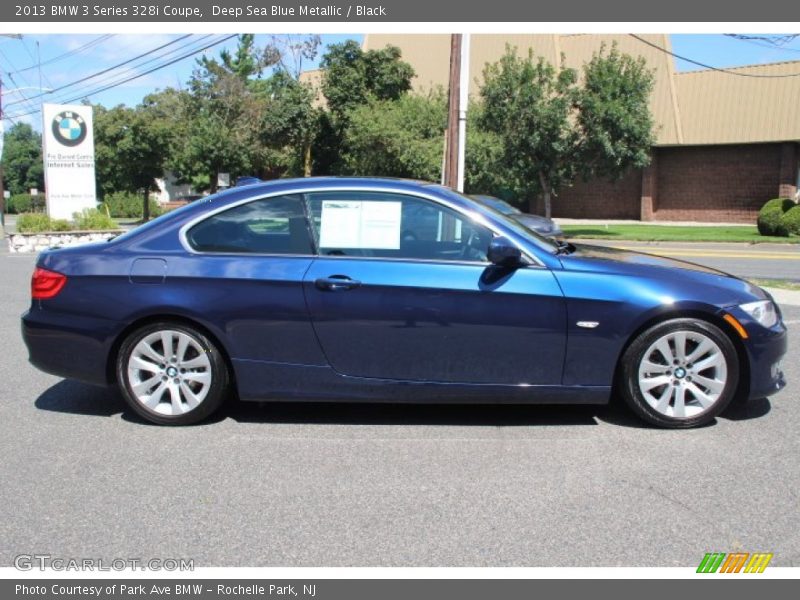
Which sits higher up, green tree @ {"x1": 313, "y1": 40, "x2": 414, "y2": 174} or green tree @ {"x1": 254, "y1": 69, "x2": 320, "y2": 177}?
green tree @ {"x1": 313, "y1": 40, "x2": 414, "y2": 174}

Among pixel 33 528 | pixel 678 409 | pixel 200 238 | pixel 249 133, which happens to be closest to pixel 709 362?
pixel 678 409

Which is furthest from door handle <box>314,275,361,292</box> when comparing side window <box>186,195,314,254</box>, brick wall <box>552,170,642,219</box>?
brick wall <box>552,170,642,219</box>

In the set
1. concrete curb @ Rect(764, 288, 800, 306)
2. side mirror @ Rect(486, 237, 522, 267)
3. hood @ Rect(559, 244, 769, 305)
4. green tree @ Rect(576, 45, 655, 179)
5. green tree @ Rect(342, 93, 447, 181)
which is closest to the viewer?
side mirror @ Rect(486, 237, 522, 267)

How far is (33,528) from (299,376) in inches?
69.6

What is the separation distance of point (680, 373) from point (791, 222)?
77.4 ft

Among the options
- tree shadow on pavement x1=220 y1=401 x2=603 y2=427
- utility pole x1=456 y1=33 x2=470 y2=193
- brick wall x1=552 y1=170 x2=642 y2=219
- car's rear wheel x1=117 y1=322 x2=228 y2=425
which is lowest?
tree shadow on pavement x1=220 y1=401 x2=603 y2=427

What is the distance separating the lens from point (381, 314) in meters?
4.55

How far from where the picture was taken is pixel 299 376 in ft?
15.5

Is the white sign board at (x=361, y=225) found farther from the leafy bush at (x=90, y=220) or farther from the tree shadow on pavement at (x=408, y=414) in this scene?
the leafy bush at (x=90, y=220)

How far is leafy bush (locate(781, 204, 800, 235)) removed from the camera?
24.8 m

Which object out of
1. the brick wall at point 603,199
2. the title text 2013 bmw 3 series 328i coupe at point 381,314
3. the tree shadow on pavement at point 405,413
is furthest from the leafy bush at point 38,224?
the brick wall at point 603,199

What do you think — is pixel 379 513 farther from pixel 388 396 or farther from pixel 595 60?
pixel 595 60

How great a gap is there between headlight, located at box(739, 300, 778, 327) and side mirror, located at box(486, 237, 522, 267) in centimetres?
146

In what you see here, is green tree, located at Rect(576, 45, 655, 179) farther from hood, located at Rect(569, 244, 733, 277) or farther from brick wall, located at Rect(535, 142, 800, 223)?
hood, located at Rect(569, 244, 733, 277)
